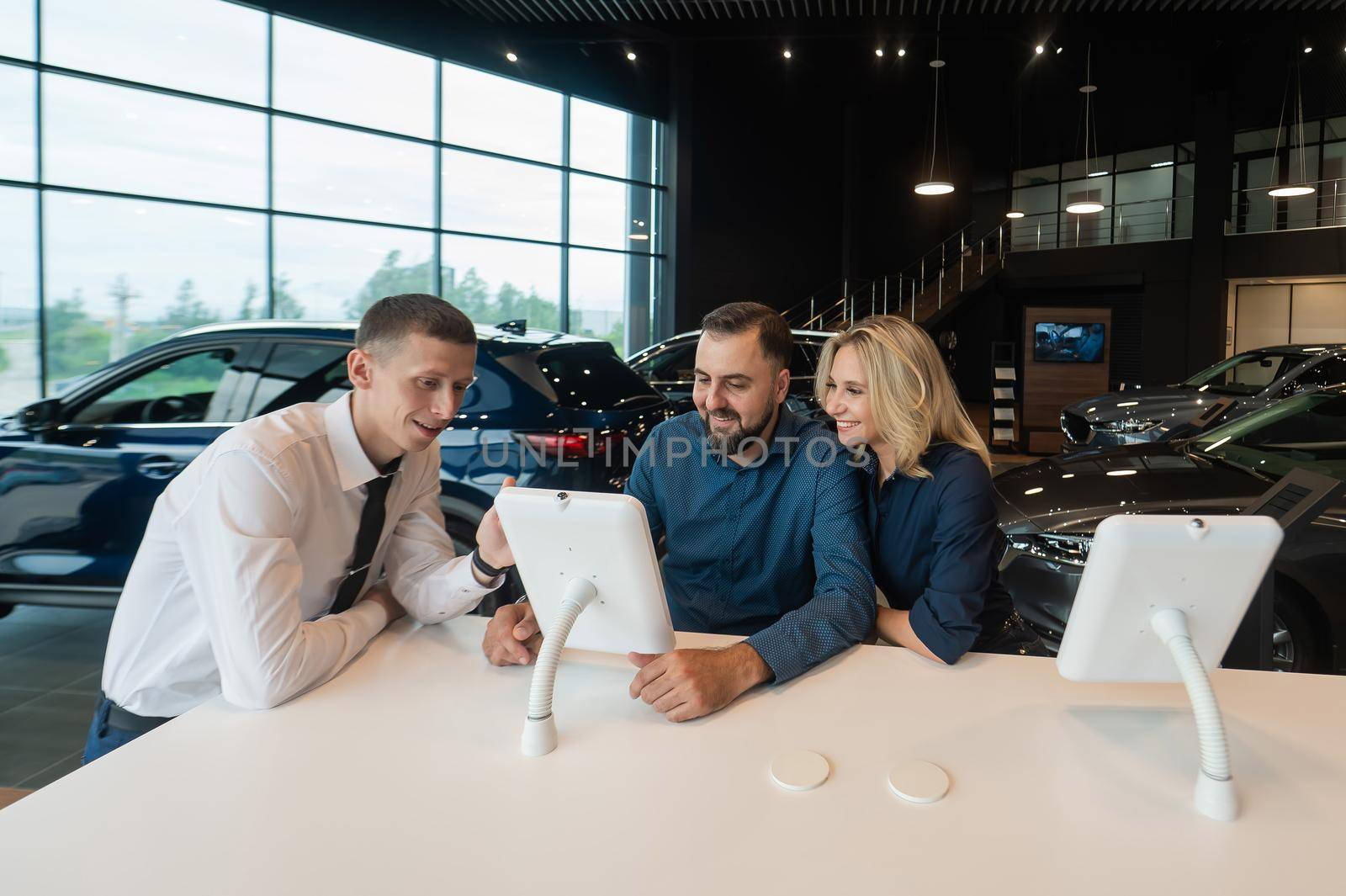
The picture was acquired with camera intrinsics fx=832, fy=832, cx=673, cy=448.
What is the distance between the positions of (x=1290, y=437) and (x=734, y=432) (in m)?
3.11

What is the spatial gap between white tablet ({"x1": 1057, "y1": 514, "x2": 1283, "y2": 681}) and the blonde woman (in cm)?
43

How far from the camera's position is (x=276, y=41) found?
328 inches

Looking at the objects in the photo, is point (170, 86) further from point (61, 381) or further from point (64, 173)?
point (61, 381)

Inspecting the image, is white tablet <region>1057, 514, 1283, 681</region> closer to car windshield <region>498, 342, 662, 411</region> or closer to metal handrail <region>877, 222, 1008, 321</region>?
car windshield <region>498, 342, 662, 411</region>

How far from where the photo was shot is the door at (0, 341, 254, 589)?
3.55 m

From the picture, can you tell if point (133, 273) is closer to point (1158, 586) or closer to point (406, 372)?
→ point (406, 372)

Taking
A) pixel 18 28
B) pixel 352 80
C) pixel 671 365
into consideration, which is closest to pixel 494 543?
pixel 671 365

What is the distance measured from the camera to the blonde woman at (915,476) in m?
1.81

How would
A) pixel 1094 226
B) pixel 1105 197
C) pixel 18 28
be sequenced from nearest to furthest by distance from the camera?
pixel 18 28, pixel 1094 226, pixel 1105 197

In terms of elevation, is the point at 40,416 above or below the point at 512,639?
above

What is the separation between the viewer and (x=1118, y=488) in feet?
10.7

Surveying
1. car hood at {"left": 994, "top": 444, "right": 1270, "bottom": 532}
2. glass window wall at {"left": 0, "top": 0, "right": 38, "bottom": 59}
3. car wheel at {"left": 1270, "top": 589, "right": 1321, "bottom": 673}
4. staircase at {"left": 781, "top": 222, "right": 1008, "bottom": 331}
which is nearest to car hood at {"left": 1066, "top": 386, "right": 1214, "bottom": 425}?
car hood at {"left": 994, "top": 444, "right": 1270, "bottom": 532}

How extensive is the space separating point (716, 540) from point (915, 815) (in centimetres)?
108

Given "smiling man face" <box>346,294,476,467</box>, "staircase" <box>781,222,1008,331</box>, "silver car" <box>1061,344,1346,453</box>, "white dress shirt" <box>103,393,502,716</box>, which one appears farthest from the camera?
"staircase" <box>781,222,1008,331</box>
